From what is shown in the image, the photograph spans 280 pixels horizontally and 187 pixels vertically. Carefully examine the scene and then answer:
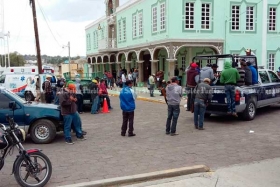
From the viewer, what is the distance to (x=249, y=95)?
10.6 meters

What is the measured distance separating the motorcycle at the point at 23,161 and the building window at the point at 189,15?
63.0 ft

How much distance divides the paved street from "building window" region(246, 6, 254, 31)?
15.4 metres

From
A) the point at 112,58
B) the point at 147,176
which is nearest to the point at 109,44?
the point at 112,58

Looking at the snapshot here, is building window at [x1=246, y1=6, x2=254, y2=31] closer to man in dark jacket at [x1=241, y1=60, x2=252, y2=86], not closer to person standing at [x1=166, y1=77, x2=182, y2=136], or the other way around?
man in dark jacket at [x1=241, y1=60, x2=252, y2=86]

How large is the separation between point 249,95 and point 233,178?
19.2ft

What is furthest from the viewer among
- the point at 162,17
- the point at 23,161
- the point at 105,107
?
the point at 162,17

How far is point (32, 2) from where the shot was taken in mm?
20812

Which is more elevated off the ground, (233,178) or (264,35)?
(264,35)

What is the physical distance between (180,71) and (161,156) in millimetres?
19771

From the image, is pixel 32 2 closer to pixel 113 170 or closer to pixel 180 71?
pixel 180 71

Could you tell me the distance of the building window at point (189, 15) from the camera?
73.7 feet

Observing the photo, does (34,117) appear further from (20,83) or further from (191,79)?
(20,83)

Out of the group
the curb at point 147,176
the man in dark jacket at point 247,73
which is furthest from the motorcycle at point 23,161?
the man in dark jacket at point 247,73

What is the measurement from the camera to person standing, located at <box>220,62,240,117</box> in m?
10.1
